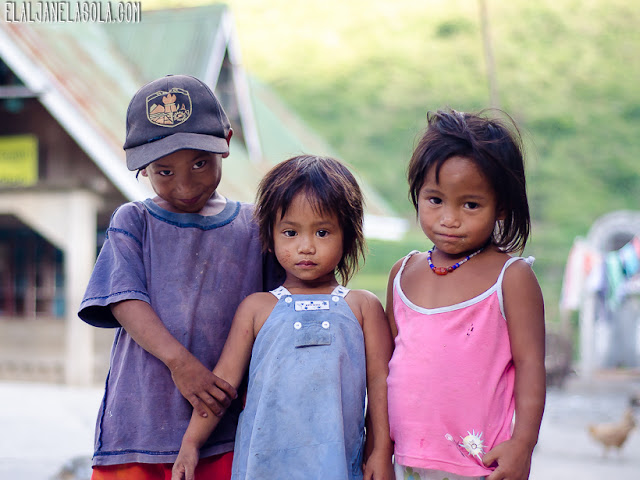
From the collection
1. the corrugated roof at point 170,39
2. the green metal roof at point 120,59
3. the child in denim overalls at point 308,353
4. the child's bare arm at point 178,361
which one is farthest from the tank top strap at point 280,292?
the corrugated roof at point 170,39

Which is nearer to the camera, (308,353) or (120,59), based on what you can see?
(308,353)

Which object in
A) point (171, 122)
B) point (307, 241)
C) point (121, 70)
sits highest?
point (121, 70)

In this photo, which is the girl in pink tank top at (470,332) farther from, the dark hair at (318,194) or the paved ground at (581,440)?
the paved ground at (581,440)

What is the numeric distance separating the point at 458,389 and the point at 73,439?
17.0 ft

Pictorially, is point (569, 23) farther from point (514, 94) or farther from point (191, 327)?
point (191, 327)

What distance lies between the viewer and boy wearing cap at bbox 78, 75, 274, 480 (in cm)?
200

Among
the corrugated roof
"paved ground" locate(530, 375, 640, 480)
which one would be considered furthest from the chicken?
the corrugated roof

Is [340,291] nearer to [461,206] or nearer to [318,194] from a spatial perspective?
[318,194]


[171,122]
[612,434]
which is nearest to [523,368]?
[171,122]

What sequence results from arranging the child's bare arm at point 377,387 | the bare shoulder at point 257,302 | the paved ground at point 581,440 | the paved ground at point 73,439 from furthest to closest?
the paved ground at point 581,440
the paved ground at point 73,439
the bare shoulder at point 257,302
the child's bare arm at point 377,387

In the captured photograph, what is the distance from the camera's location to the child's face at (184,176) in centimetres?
204

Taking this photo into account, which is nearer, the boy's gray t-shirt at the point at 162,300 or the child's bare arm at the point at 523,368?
the child's bare arm at the point at 523,368

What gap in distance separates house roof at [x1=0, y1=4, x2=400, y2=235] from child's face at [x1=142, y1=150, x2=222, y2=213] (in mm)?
6422

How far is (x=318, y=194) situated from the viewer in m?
2.03
